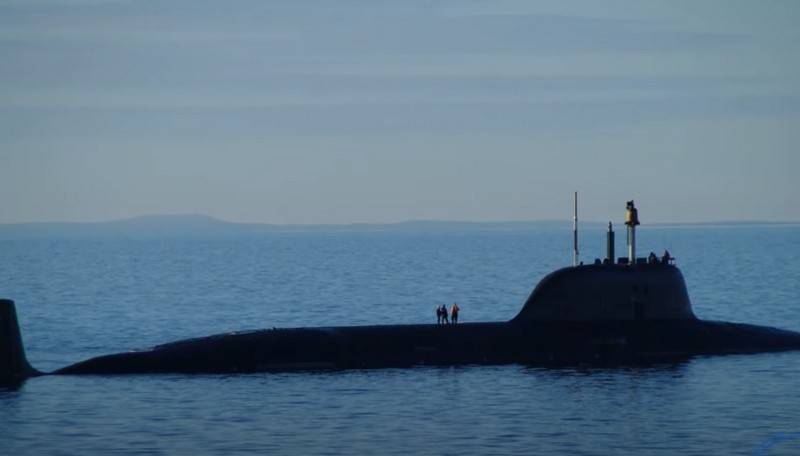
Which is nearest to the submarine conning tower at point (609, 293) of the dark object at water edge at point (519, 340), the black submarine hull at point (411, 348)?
the dark object at water edge at point (519, 340)

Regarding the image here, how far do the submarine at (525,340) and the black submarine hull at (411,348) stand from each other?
4 cm

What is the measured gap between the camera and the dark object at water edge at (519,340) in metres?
57.6

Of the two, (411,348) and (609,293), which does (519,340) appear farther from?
(411,348)

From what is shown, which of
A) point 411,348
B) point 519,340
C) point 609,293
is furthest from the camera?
point 609,293

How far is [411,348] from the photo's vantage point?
58.6 meters

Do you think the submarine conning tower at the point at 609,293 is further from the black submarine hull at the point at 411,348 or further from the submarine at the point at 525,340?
the black submarine hull at the point at 411,348

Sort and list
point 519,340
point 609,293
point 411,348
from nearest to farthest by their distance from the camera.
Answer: point 411,348
point 519,340
point 609,293

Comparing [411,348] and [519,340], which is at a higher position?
[519,340]

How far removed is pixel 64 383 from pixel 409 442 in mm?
17328

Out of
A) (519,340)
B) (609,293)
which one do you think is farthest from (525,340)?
(609,293)

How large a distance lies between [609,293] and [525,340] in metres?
3.73

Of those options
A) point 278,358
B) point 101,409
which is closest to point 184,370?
point 278,358

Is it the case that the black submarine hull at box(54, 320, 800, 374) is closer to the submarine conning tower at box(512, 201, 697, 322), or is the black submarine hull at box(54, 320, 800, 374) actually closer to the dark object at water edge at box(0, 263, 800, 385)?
the dark object at water edge at box(0, 263, 800, 385)

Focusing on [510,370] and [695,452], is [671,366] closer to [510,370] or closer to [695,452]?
[510,370]
